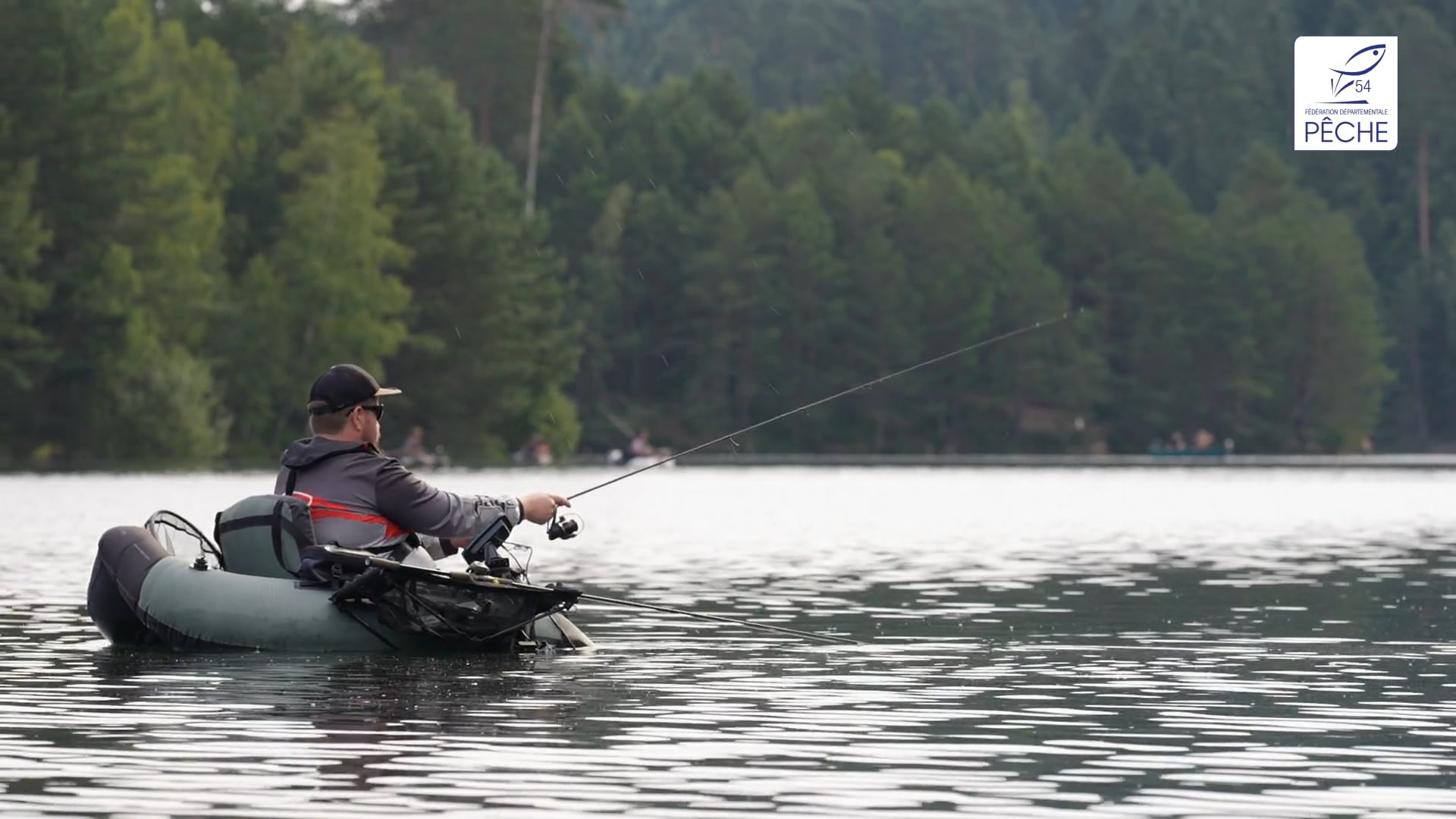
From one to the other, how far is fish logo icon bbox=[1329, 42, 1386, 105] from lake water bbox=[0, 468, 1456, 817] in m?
93.4

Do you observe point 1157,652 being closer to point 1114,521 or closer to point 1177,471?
point 1114,521

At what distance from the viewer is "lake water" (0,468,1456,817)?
36.7ft

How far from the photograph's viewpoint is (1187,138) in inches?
6821

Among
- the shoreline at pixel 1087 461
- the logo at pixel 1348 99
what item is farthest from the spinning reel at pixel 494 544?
the logo at pixel 1348 99

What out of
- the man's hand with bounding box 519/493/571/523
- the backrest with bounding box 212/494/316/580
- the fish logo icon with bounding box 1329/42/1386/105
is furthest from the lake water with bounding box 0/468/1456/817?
the fish logo icon with bounding box 1329/42/1386/105

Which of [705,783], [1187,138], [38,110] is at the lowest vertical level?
[705,783]

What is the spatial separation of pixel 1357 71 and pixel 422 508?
12322 centimetres

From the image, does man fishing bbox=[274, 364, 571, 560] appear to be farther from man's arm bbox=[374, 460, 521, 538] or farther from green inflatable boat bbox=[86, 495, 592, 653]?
green inflatable boat bbox=[86, 495, 592, 653]

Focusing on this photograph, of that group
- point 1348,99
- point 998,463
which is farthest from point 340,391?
point 1348,99

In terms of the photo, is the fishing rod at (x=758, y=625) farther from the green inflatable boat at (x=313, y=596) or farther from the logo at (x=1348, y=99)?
the logo at (x=1348, y=99)

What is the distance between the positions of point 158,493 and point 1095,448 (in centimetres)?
8176

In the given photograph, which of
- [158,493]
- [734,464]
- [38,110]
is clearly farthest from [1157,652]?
[734,464]

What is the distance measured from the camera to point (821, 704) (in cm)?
1462

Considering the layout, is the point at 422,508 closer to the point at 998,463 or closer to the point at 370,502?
the point at 370,502
